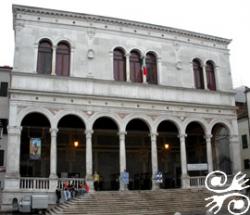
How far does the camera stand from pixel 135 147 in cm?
3086

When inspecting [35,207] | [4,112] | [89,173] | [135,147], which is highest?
[4,112]

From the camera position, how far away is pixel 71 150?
94.2ft

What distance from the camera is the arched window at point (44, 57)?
25483 millimetres

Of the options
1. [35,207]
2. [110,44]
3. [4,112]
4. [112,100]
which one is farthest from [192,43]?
[35,207]

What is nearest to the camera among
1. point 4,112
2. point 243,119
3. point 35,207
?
point 35,207

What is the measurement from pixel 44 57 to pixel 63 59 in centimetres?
130

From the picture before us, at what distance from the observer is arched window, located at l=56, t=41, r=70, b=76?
25.8 m

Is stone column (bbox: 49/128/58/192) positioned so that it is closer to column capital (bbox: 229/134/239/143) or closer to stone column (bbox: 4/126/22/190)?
stone column (bbox: 4/126/22/190)

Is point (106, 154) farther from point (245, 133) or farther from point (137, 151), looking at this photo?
point (245, 133)

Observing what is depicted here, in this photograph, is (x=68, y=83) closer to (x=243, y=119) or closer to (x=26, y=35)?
(x=26, y=35)

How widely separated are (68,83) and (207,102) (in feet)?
35.7

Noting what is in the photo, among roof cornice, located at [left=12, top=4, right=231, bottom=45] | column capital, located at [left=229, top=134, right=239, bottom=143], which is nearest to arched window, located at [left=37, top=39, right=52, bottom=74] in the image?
roof cornice, located at [left=12, top=4, right=231, bottom=45]

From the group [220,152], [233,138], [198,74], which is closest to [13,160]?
[198,74]

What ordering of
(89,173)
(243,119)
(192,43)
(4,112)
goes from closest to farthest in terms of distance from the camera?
(89,173) < (4,112) < (192,43) < (243,119)
